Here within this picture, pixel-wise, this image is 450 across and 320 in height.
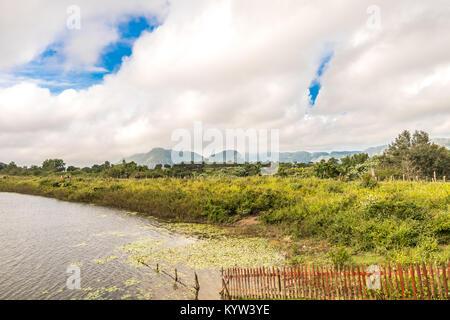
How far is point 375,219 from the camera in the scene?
48.8ft

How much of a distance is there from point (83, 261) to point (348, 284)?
44.9 ft

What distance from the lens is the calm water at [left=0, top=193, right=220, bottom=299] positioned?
10.5 meters

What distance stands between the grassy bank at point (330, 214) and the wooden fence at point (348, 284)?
275 cm

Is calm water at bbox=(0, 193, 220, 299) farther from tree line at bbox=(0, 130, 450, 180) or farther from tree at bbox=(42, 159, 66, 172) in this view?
tree at bbox=(42, 159, 66, 172)

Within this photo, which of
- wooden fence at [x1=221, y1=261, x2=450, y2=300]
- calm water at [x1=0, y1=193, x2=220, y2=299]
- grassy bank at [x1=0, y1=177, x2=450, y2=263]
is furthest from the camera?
grassy bank at [x1=0, y1=177, x2=450, y2=263]

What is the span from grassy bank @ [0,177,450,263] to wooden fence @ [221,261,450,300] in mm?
2751

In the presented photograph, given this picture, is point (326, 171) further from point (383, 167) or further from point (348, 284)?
point (348, 284)

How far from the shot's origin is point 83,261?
1422 cm

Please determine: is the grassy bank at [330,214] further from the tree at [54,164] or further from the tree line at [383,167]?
the tree at [54,164]

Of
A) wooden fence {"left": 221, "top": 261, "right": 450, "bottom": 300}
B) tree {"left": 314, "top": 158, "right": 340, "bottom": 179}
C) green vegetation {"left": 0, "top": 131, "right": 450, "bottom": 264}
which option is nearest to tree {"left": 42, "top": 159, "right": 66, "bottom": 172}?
green vegetation {"left": 0, "top": 131, "right": 450, "bottom": 264}
